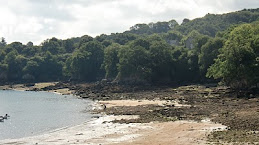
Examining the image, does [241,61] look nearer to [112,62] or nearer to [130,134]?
[130,134]

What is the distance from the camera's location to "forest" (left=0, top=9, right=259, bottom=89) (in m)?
69.2

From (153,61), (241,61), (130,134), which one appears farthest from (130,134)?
(153,61)

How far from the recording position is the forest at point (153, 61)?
227 ft

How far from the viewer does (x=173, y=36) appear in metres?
190

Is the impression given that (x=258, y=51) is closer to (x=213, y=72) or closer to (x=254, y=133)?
(x=213, y=72)

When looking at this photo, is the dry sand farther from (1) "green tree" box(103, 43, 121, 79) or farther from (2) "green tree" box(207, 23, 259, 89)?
(1) "green tree" box(103, 43, 121, 79)

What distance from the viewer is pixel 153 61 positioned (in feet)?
367

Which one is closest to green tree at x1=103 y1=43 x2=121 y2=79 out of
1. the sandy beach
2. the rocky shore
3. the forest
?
the forest

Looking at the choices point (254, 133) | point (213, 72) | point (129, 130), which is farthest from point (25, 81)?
point (254, 133)

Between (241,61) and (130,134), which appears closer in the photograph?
(130,134)

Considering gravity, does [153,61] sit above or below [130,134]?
above

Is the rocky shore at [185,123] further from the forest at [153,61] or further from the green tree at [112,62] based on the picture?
the green tree at [112,62]

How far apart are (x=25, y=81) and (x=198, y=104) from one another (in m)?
111

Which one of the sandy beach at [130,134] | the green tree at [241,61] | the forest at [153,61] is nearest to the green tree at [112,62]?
the forest at [153,61]
